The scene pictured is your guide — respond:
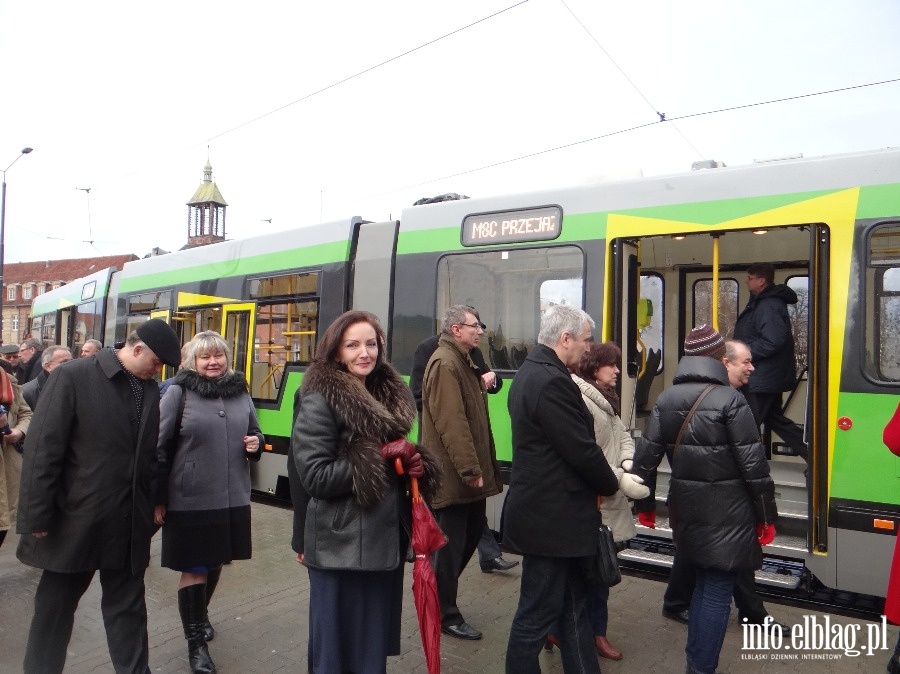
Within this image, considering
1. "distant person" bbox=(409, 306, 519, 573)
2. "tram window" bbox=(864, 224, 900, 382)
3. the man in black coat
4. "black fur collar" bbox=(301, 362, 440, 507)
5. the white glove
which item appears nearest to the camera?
"black fur collar" bbox=(301, 362, 440, 507)

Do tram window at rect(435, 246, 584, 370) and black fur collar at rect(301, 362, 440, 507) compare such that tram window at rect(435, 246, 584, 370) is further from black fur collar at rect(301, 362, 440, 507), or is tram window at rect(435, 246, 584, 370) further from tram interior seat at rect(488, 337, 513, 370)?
Answer: black fur collar at rect(301, 362, 440, 507)

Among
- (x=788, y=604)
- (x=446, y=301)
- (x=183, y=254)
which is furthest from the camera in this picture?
(x=183, y=254)

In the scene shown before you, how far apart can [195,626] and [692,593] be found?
2.84m

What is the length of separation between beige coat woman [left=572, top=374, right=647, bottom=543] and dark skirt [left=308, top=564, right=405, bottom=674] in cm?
151

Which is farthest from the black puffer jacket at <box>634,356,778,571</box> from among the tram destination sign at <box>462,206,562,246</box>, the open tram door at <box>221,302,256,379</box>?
the open tram door at <box>221,302,256,379</box>

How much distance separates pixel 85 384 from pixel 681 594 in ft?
11.8

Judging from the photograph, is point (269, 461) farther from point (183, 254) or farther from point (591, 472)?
point (591, 472)

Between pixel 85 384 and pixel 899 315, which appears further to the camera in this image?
pixel 899 315

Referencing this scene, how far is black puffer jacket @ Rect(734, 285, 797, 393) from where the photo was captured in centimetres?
573

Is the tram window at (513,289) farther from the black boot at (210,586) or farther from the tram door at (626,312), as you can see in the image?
the black boot at (210,586)

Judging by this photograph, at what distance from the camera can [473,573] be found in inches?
216

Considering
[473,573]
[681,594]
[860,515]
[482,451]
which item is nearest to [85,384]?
[482,451]

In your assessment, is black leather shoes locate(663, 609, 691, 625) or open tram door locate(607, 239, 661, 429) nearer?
black leather shoes locate(663, 609, 691, 625)

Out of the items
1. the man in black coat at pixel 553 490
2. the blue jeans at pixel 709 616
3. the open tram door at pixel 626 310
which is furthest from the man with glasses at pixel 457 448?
the open tram door at pixel 626 310
